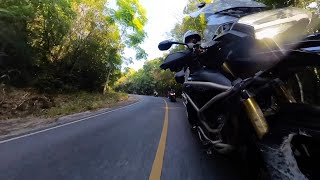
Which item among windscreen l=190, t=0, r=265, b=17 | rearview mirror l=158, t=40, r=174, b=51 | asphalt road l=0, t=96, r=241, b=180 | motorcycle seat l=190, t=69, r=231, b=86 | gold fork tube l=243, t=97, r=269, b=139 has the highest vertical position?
windscreen l=190, t=0, r=265, b=17

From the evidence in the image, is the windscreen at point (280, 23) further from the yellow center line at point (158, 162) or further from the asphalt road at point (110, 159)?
the yellow center line at point (158, 162)

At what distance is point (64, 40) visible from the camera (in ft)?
88.7

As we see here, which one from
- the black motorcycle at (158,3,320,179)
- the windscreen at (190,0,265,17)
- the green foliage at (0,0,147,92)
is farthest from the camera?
the green foliage at (0,0,147,92)

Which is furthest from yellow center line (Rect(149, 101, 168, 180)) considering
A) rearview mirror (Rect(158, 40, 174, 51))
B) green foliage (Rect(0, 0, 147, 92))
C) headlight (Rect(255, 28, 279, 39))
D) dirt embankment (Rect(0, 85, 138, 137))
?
green foliage (Rect(0, 0, 147, 92))

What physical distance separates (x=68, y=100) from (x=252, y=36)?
22916mm

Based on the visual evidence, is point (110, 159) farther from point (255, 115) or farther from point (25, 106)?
point (25, 106)

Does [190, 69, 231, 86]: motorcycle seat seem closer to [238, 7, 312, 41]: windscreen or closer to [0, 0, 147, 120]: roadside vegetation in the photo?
A: [238, 7, 312, 41]: windscreen

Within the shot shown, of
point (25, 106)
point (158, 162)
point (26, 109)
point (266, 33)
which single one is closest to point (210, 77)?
point (266, 33)

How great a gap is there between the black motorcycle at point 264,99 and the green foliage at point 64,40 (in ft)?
56.7

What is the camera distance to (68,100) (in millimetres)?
24656

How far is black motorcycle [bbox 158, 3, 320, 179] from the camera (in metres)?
2.59

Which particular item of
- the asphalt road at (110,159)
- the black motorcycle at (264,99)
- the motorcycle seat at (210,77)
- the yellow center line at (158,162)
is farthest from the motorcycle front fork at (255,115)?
the yellow center line at (158,162)

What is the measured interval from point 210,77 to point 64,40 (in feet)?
81.8

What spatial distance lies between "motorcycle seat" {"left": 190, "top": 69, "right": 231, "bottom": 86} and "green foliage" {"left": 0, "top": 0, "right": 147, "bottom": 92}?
16598 millimetres
